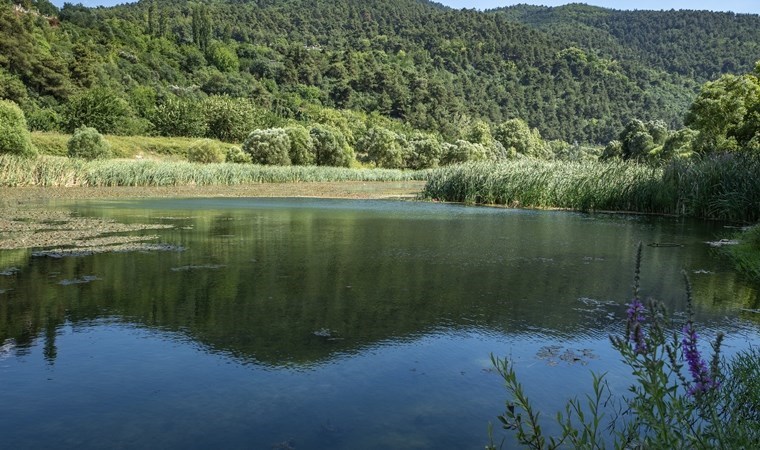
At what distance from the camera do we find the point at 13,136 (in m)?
28.2

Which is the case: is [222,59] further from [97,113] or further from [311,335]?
[311,335]

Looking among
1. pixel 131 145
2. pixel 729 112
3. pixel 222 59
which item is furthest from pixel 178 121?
pixel 729 112

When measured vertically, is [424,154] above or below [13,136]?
above

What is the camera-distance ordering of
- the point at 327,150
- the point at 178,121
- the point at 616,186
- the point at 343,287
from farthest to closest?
the point at 178,121 < the point at 327,150 < the point at 616,186 < the point at 343,287

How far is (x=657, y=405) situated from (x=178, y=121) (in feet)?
200

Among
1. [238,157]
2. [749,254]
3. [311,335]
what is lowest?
[311,335]

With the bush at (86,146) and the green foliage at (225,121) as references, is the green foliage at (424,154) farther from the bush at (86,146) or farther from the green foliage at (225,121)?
the bush at (86,146)

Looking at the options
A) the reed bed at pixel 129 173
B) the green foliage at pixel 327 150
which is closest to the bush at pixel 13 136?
the reed bed at pixel 129 173

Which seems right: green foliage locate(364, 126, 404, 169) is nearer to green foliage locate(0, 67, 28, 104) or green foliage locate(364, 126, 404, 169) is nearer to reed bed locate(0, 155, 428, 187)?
reed bed locate(0, 155, 428, 187)

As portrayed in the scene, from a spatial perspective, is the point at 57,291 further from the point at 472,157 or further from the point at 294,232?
the point at 472,157

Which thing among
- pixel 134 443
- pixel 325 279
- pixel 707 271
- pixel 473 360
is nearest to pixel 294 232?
pixel 325 279

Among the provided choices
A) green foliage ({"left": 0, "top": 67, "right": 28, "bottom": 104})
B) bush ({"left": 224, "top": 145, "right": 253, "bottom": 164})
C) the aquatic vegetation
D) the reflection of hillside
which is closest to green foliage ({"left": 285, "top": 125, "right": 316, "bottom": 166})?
bush ({"left": 224, "top": 145, "right": 253, "bottom": 164})

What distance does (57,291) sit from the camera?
5832 millimetres

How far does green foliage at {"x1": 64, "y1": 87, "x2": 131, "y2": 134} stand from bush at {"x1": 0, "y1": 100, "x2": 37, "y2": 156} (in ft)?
63.4
